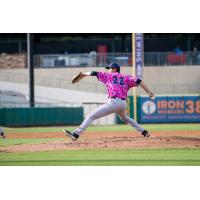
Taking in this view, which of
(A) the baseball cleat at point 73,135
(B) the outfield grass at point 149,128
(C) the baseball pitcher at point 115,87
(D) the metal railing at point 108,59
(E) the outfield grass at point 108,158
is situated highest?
(D) the metal railing at point 108,59

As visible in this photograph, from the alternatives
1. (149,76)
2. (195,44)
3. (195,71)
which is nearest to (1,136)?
(195,71)

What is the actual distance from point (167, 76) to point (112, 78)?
15.7m

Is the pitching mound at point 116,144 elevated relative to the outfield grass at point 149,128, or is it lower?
elevated

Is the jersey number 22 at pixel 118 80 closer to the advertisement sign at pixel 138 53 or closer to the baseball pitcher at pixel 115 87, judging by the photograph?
the baseball pitcher at pixel 115 87

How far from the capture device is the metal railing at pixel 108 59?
89.1ft

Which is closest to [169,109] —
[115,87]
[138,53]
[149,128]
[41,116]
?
[149,128]

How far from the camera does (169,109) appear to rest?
2355 cm

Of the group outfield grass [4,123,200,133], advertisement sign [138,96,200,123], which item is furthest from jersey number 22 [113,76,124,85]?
advertisement sign [138,96,200,123]

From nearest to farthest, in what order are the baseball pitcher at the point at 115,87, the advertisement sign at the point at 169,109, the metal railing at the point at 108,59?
1. the baseball pitcher at the point at 115,87
2. the advertisement sign at the point at 169,109
3. the metal railing at the point at 108,59

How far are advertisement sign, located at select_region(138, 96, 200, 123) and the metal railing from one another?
2108mm

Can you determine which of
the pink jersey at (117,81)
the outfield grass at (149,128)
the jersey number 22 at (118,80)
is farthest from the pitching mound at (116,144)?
the outfield grass at (149,128)

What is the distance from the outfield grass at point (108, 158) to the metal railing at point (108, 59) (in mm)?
14405
